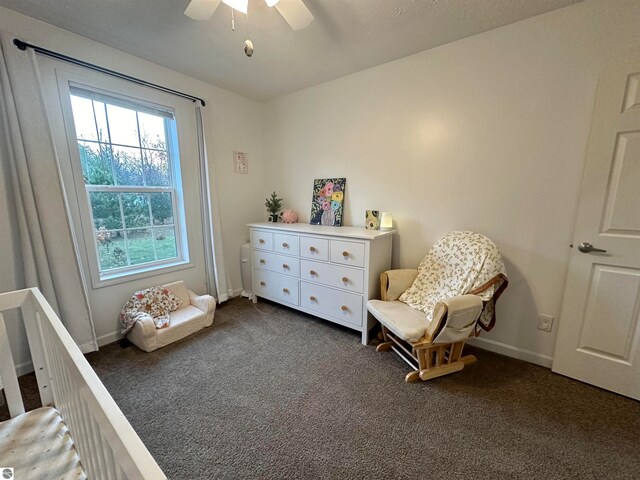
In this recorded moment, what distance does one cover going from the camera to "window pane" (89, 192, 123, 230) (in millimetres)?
2170

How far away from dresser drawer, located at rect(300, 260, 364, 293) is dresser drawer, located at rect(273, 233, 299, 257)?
0.51 feet

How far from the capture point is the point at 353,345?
2246 millimetres

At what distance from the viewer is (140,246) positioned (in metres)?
2.48

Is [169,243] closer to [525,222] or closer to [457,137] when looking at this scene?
[457,137]

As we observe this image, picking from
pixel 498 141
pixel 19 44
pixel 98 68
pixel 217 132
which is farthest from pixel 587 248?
pixel 19 44

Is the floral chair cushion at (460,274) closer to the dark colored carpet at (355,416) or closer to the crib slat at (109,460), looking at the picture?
the dark colored carpet at (355,416)

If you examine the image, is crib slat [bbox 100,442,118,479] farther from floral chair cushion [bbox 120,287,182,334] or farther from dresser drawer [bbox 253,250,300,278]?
dresser drawer [bbox 253,250,300,278]

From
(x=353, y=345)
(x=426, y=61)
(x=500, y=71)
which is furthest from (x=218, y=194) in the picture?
(x=500, y=71)

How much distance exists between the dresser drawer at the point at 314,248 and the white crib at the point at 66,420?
1.76m

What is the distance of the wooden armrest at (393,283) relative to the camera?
220 centimetres

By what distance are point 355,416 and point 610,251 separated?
1.85m

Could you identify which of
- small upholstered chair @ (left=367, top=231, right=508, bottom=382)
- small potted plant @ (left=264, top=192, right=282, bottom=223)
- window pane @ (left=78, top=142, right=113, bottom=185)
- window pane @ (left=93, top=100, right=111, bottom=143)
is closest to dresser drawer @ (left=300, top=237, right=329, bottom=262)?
small upholstered chair @ (left=367, top=231, right=508, bottom=382)

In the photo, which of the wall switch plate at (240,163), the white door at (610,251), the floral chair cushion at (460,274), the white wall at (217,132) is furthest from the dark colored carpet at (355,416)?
the wall switch plate at (240,163)

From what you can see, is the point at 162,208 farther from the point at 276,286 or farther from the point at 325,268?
the point at 325,268
